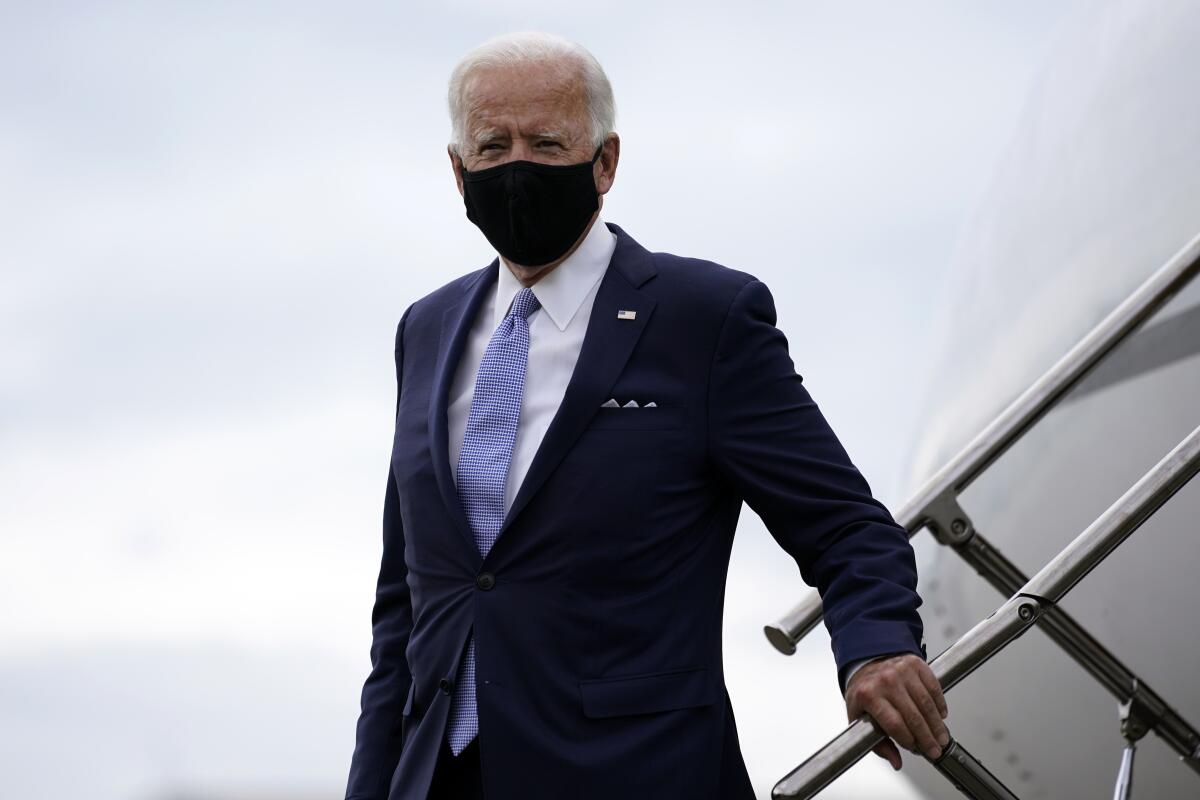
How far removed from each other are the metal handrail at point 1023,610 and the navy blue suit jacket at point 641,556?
100 mm

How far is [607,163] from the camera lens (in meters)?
2.03

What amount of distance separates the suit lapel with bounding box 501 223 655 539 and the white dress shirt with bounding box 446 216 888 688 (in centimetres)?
3

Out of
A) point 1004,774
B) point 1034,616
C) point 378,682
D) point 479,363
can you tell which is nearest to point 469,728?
point 378,682

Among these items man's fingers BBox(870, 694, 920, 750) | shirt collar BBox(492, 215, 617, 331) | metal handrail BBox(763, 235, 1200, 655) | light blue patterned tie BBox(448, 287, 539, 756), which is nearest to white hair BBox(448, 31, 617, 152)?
shirt collar BBox(492, 215, 617, 331)

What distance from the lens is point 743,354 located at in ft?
6.36

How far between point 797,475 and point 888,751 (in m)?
0.33

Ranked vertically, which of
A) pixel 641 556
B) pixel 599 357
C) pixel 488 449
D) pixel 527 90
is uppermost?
pixel 527 90

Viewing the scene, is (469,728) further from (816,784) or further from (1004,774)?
(1004,774)

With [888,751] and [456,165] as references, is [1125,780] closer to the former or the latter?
[888,751]

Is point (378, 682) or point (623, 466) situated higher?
point (623, 466)

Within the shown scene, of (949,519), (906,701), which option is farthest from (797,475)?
(949,519)

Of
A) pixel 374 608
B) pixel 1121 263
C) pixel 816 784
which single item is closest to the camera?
pixel 816 784

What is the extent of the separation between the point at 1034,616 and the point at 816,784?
13.5 inches

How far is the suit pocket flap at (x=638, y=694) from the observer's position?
184cm
